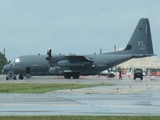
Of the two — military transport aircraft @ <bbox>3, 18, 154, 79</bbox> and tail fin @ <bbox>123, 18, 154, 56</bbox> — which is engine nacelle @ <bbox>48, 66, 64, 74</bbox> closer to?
military transport aircraft @ <bbox>3, 18, 154, 79</bbox>

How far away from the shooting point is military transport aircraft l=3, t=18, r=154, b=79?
72625mm

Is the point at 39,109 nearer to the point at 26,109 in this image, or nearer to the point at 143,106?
the point at 26,109

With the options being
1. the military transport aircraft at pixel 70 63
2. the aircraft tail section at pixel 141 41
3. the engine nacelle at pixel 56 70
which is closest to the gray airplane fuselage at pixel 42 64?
the military transport aircraft at pixel 70 63

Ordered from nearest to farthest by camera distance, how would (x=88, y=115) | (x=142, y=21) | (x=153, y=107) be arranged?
(x=88, y=115), (x=153, y=107), (x=142, y=21)

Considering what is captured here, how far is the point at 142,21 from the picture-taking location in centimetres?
7675

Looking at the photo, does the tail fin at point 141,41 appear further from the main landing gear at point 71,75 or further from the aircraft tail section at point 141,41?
the main landing gear at point 71,75

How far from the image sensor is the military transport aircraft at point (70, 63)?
2859 inches

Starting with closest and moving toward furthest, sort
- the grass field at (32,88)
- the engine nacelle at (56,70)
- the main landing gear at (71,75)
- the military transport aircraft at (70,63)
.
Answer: the grass field at (32,88), the engine nacelle at (56,70), the military transport aircraft at (70,63), the main landing gear at (71,75)

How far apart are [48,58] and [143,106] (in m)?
50.4

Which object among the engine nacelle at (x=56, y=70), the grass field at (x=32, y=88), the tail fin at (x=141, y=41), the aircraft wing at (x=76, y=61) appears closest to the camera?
the grass field at (x=32, y=88)

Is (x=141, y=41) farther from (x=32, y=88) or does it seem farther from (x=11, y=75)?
(x=32, y=88)

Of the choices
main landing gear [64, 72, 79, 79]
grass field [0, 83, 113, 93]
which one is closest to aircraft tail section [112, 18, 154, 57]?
main landing gear [64, 72, 79, 79]
